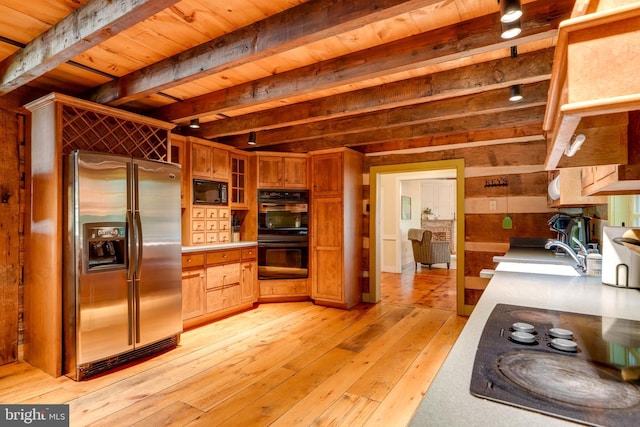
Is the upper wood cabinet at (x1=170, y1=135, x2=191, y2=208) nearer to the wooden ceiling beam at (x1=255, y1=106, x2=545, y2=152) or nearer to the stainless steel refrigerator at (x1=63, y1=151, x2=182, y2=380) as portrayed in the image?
the stainless steel refrigerator at (x1=63, y1=151, x2=182, y2=380)

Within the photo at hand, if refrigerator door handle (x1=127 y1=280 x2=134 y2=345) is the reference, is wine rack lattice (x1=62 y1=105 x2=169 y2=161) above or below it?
above

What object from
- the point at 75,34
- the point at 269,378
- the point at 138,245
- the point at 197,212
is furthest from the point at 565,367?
the point at 197,212

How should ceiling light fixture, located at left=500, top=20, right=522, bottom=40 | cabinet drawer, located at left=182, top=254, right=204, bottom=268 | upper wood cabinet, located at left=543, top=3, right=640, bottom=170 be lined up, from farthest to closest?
cabinet drawer, located at left=182, top=254, right=204, bottom=268, ceiling light fixture, located at left=500, top=20, right=522, bottom=40, upper wood cabinet, located at left=543, top=3, right=640, bottom=170

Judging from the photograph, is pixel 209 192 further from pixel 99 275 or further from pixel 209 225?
pixel 99 275

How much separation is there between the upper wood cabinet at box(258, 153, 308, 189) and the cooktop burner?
12.3 feet

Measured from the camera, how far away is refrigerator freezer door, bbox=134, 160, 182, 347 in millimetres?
2873

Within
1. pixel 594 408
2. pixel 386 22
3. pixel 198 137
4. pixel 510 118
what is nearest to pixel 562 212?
pixel 510 118

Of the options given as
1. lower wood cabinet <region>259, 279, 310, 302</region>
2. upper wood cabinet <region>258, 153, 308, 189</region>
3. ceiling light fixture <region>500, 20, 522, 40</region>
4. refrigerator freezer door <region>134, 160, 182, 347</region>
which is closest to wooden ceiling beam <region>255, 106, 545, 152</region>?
upper wood cabinet <region>258, 153, 308, 189</region>

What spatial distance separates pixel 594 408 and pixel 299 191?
4.24 metres

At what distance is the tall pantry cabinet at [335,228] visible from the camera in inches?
177

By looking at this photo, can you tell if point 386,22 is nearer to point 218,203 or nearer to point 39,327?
point 218,203

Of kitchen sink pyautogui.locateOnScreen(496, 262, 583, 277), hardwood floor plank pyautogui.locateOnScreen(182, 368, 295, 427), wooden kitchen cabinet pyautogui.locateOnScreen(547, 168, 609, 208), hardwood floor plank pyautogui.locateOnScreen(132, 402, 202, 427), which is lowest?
hardwood floor plank pyautogui.locateOnScreen(182, 368, 295, 427)

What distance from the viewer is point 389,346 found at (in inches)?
128

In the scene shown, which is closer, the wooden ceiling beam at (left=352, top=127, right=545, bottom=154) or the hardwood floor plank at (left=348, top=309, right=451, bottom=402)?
the hardwood floor plank at (left=348, top=309, right=451, bottom=402)
